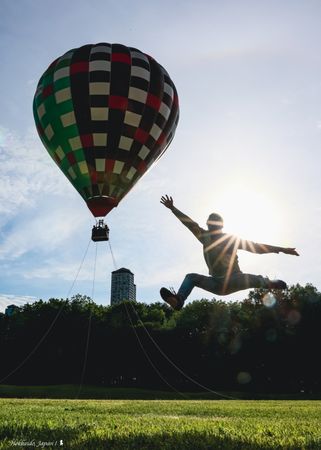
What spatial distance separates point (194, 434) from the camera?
20.4 feet

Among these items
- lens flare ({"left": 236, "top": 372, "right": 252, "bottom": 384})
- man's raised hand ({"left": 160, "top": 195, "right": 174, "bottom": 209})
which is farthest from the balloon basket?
lens flare ({"left": 236, "top": 372, "right": 252, "bottom": 384})

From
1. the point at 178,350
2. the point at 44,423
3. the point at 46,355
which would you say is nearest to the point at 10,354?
the point at 46,355

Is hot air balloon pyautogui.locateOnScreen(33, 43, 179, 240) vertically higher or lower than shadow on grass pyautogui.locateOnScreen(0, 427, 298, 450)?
higher

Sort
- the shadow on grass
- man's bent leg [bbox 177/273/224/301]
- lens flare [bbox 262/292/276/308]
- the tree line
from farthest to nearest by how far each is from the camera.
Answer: lens flare [bbox 262/292/276/308]
the tree line
man's bent leg [bbox 177/273/224/301]
the shadow on grass

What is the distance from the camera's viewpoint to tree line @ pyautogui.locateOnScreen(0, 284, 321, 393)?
4766cm

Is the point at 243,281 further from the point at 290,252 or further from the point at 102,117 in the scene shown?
the point at 102,117

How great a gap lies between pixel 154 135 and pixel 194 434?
1801 cm

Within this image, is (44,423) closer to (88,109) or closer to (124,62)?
(88,109)

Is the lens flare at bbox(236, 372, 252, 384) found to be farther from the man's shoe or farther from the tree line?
the man's shoe

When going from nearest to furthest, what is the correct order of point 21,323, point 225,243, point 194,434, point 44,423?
point 194,434 → point 44,423 → point 225,243 → point 21,323

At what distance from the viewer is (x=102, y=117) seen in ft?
69.9

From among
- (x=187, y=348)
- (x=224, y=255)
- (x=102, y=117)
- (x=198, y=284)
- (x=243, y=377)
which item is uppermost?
(x=102, y=117)

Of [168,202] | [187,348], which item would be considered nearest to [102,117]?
[168,202]

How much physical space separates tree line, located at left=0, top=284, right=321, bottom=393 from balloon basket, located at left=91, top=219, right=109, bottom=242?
2357 centimetres
